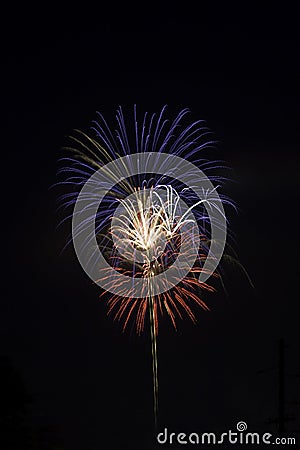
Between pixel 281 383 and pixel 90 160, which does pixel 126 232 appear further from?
pixel 281 383

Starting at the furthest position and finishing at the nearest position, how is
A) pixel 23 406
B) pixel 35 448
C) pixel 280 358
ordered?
pixel 280 358 → pixel 23 406 → pixel 35 448

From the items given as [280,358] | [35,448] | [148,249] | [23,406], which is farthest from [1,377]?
[148,249]

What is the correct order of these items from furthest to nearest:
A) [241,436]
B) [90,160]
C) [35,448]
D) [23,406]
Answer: [90,160] < [241,436] < [23,406] < [35,448]

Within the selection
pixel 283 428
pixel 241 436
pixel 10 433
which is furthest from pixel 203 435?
pixel 10 433

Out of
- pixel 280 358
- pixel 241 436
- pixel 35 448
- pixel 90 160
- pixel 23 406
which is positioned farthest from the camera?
pixel 90 160

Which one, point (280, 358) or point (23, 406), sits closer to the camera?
point (23, 406)

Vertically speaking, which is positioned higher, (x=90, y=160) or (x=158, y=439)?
(x=90, y=160)

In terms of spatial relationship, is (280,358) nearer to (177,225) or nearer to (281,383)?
(281,383)

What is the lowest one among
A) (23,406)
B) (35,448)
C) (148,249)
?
(35,448)

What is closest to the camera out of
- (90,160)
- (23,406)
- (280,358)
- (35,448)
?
(35,448)
